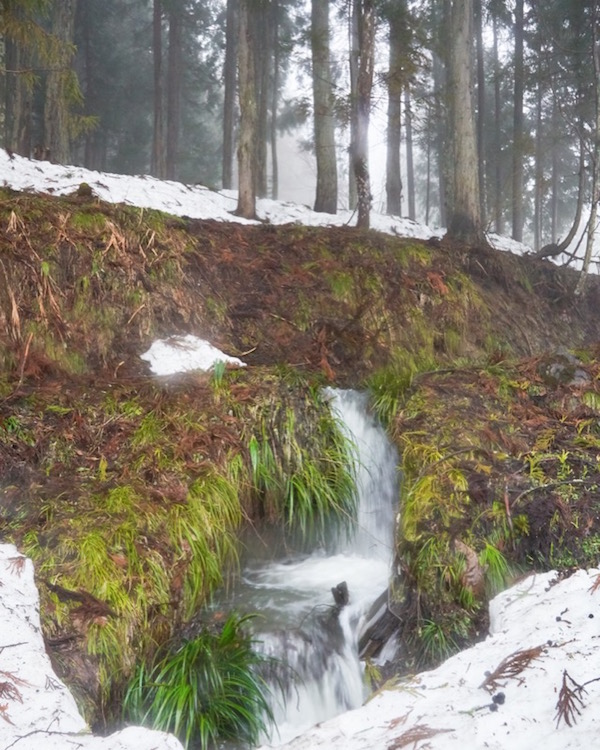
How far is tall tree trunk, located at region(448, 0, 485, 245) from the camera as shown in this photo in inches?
371

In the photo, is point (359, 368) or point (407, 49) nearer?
point (359, 368)

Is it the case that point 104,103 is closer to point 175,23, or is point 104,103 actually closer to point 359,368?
point 175,23

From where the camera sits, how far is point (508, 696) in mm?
2576

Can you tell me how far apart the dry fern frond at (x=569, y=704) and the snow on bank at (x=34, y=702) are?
1.63m

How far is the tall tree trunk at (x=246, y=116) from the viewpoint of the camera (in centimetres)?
898

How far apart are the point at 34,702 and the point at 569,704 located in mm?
2313

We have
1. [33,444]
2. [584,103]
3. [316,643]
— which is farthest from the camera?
[584,103]

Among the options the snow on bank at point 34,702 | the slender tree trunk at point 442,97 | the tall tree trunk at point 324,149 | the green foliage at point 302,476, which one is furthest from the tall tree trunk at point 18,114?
the snow on bank at point 34,702

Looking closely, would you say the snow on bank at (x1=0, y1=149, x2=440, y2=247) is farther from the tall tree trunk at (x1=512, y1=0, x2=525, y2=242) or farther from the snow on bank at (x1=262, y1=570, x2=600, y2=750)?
the snow on bank at (x1=262, y1=570, x2=600, y2=750)

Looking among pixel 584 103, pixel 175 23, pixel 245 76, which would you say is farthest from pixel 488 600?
pixel 175 23

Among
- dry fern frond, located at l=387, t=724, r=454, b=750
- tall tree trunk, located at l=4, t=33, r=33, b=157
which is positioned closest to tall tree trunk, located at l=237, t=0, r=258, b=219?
tall tree trunk, located at l=4, t=33, r=33, b=157

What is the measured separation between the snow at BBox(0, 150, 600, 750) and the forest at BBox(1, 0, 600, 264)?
18.5 ft

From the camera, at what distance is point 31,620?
3.19 m

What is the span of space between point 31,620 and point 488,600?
2656mm
